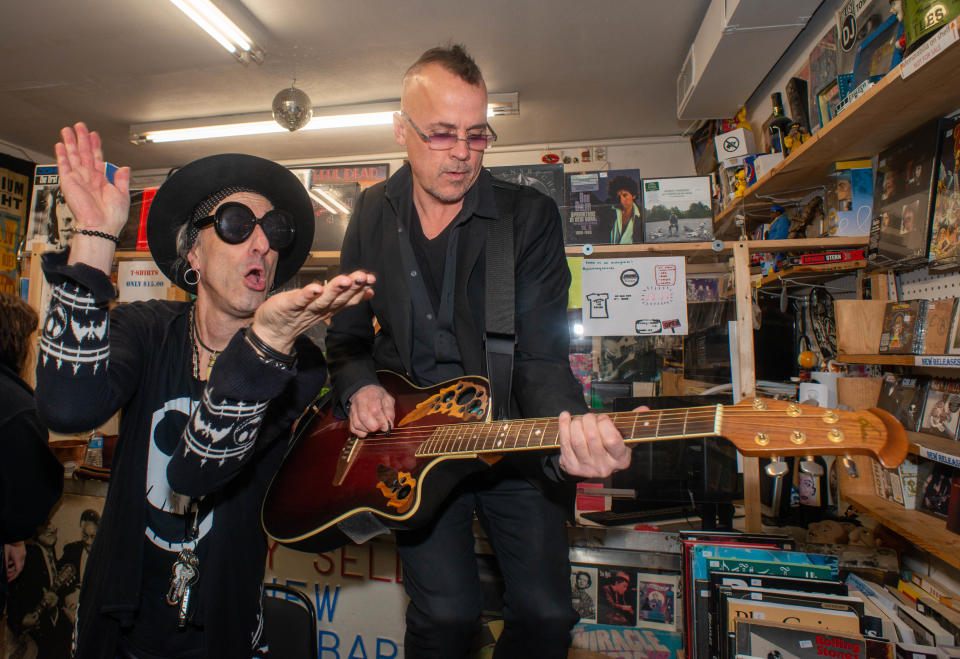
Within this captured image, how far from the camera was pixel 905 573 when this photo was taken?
226 centimetres

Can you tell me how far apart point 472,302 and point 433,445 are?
1.82ft

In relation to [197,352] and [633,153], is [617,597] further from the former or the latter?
[633,153]

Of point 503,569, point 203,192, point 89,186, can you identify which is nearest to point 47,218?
point 203,192

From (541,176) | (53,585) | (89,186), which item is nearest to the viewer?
(89,186)

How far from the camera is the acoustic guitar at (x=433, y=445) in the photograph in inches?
40.8

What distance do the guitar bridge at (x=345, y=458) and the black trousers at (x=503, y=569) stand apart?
305 mm

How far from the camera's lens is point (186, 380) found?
157 cm

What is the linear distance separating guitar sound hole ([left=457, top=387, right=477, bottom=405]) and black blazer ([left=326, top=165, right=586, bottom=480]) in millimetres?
103

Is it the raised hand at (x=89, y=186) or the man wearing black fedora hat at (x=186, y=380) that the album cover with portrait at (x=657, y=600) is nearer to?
the man wearing black fedora hat at (x=186, y=380)

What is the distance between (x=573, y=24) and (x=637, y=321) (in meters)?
3.04

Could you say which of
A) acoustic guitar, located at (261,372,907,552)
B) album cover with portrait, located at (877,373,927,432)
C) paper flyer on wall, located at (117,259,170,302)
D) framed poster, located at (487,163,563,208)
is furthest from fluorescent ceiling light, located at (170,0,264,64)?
album cover with portrait, located at (877,373,927,432)

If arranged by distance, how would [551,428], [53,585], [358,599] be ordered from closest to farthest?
[551,428] < [358,599] < [53,585]

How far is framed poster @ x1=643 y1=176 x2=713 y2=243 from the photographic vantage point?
2.77 meters

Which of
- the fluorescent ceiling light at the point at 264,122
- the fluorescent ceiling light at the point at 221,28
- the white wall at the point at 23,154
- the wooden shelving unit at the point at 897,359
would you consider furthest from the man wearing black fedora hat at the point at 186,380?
the white wall at the point at 23,154
